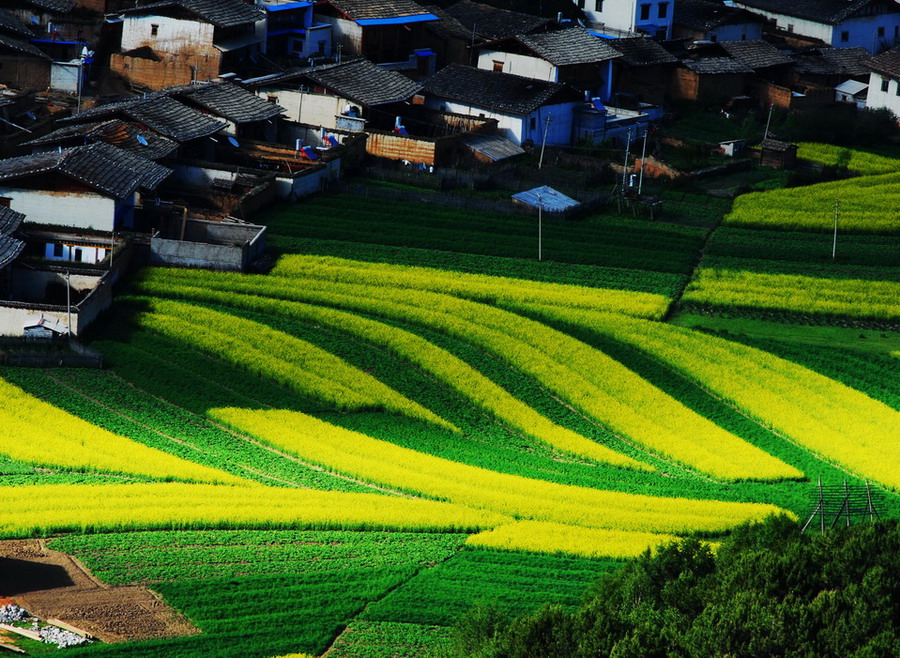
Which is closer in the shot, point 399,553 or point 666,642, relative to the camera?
point 666,642

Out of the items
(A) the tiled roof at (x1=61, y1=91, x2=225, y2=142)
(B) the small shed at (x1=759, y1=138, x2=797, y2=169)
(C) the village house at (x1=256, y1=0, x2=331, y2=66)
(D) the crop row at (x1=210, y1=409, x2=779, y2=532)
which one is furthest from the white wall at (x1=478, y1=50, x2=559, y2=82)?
(D) the crop row at (x1=210, y1=409, x2=779, y2=532)

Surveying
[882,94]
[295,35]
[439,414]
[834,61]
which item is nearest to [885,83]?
[882,94]

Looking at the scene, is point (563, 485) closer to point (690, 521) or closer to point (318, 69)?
point (690, 521)

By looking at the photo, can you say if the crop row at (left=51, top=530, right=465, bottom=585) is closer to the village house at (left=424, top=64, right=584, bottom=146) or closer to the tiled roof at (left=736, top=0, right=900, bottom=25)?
the village house at (left=424, top=64, right=584, bottom=146)

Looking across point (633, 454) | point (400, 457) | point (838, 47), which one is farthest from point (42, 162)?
point (838, 47)

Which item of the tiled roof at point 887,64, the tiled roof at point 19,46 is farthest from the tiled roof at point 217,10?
the tiled roof at point 887,64

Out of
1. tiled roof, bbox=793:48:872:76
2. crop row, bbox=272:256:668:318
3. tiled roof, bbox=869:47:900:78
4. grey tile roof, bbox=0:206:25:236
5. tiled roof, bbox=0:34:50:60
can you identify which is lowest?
crop row, bbox=272:256:668:318

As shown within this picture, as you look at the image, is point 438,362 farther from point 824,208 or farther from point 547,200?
point 824,208
